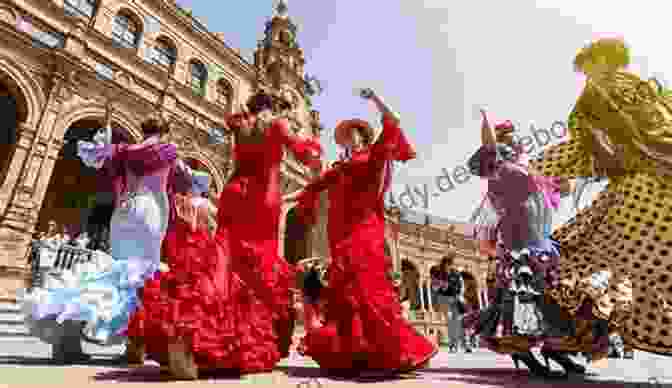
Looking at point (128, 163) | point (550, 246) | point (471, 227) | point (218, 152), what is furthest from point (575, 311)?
point (218, 152)

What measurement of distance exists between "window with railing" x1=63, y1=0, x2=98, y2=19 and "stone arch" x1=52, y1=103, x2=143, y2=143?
3653 mm

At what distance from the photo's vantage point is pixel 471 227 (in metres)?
3.47

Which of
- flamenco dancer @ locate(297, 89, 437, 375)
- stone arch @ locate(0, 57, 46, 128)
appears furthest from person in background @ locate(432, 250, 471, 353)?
stone arch @ locate(0, 57, 46, 128)

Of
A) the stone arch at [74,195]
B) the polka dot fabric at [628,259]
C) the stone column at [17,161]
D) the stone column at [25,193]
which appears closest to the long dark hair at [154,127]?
the polka dot fabric at [628,259]

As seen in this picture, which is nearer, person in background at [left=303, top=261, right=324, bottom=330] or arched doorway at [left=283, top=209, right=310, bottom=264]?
person in background at [left=303, top=261, right=324, bottom=330]

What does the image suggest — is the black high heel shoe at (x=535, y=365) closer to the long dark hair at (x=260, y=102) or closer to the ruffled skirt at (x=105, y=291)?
the ruffled skirt at (x=105, y=291)

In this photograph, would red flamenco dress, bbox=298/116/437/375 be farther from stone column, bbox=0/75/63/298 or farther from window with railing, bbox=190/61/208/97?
window with railing, bbox=190/61/208/97

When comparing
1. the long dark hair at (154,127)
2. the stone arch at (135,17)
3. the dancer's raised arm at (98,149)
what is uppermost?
the stone arch at (135,17)

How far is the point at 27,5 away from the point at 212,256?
42.9 feet

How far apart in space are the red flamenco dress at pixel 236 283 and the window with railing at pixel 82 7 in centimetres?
1340

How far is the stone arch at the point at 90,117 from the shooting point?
33.5 feet

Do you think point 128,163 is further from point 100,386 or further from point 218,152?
point 218,152

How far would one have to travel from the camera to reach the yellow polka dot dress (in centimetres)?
212

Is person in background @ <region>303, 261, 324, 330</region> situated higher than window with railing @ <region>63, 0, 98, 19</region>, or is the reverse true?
window with railing @ <region>63, 0, 98, 19</region>
